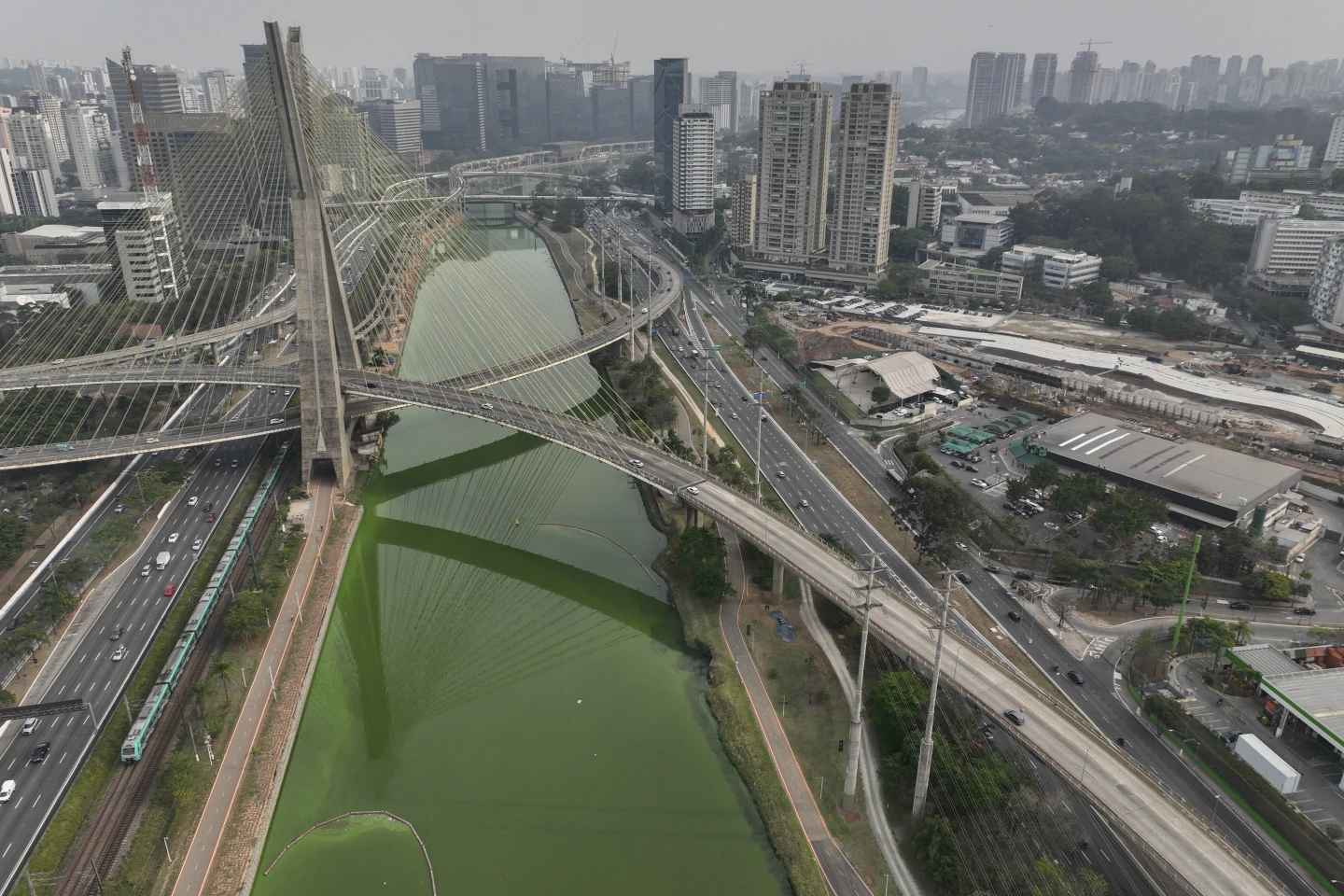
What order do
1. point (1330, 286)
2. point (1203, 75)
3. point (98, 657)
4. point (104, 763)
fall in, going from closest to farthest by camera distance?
1. point (104, 763)
2. point (98, 657)
3. point (1330, 286)
4. point (1203, 75)

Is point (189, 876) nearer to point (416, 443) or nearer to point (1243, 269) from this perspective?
point (416, 443)

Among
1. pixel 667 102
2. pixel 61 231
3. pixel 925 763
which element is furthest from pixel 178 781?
pixel 667 102

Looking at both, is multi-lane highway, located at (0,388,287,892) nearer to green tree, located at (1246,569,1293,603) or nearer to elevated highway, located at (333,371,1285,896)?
elevated highway, located at (333,371,1285,896)

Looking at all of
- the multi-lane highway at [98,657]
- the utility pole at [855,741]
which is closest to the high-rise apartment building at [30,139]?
the multi-lane highway at [98,657]

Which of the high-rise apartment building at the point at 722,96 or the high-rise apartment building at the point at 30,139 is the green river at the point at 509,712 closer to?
the high-rise apartment building at the point at 30,139

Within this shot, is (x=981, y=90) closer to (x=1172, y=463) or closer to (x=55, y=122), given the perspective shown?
(x=55, y=122)

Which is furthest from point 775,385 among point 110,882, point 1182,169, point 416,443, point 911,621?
point 1182,169
